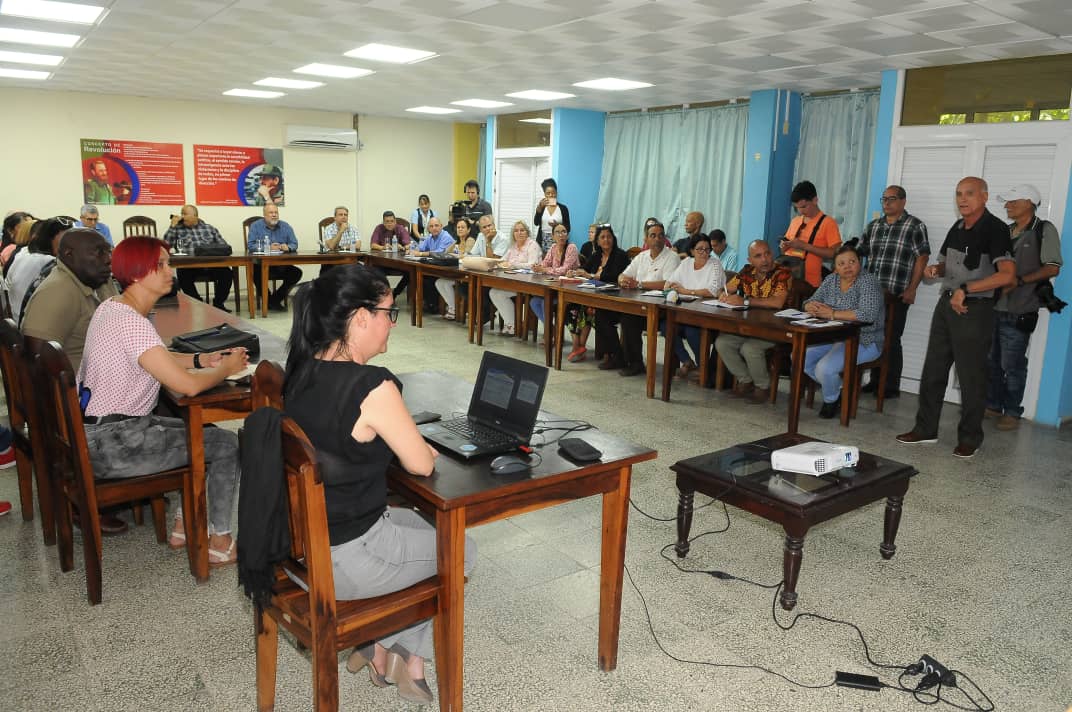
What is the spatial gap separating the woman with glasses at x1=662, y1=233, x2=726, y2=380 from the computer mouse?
3.79m

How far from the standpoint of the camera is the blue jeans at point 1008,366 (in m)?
4.81

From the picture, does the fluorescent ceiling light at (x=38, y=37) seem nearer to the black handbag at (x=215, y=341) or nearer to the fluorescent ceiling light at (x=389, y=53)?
the fluorescent ceiling light at (x=389, y=53)

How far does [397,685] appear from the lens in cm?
205

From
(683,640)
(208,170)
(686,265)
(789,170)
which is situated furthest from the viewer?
(208,170)

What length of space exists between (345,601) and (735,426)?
3334 mm

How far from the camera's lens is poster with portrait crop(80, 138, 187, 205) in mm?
9234

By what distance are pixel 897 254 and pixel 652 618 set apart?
384cm

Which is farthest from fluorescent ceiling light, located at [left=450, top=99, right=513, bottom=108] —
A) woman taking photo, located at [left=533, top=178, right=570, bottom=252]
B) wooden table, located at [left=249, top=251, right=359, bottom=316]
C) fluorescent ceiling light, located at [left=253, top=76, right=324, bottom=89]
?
wooden table, located at [left=249, top=251, right=359, bottom=316]

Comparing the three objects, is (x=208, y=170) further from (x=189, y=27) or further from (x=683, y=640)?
(x=683, y=640)

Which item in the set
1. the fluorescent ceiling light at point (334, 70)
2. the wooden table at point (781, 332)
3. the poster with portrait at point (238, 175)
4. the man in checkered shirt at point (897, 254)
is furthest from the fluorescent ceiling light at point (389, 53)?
the poster with portrait at point (238, 175)

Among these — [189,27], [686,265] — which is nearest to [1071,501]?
[686,265]

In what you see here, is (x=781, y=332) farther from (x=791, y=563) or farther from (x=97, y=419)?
(x=97, y=419)

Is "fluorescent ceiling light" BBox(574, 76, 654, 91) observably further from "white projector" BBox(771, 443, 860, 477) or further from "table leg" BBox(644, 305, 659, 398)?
"white projector" BBox(771, 443, 860, 477)

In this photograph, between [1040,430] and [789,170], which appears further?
[789,170]
